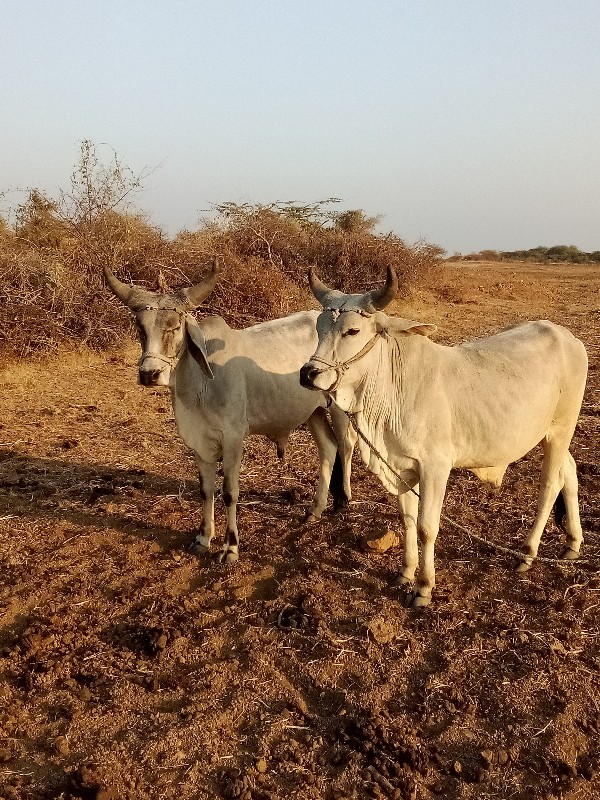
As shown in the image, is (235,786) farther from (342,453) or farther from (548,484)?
(342,453)

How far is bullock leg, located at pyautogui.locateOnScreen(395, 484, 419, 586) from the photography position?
4465 mm

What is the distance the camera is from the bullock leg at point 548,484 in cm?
471

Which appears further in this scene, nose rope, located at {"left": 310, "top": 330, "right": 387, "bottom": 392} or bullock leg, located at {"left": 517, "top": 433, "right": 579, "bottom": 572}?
bullock leg, located at {"left": 517, "top": 433, "right": 579, "bottom": 572}

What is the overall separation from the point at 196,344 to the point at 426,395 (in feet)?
5.07

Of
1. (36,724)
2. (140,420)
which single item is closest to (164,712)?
(36,724)

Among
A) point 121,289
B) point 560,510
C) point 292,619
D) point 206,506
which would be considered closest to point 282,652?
point 292,619

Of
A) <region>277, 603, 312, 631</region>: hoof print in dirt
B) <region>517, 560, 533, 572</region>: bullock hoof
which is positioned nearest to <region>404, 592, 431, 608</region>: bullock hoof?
<region>277, 603, 312, 631</region>: hoof print in dirt

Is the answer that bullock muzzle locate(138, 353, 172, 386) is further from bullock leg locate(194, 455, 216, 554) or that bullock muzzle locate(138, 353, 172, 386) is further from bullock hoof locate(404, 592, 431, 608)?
bullock hoof locate(404, 592, 431, 608)

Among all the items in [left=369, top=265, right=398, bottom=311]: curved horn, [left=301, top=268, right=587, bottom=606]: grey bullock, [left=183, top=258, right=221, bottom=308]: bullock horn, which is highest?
[left=369, top=265, right=398, bottom=311]: curved horn

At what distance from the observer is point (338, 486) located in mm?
5844

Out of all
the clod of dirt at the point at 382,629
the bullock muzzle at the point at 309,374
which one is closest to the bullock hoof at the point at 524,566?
the clod of dirt at the point at 382,629

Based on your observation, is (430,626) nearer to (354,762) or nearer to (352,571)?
(352,571)

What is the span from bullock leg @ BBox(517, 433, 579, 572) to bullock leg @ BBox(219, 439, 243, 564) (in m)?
1.93

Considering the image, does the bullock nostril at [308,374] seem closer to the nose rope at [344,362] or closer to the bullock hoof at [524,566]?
the nose rope at [344,362]
